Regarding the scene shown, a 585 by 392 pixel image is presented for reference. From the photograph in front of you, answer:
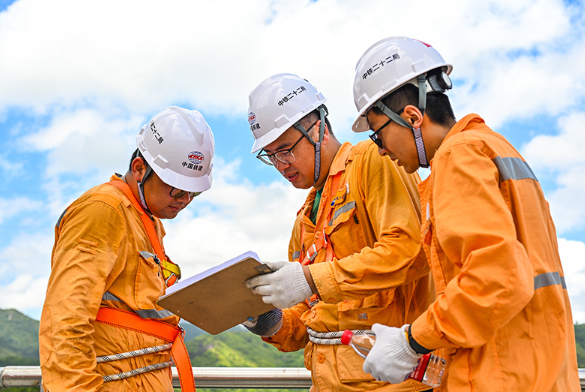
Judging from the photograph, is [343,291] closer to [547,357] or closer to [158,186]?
[547,357]

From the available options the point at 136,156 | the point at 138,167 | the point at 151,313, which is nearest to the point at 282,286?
the point at 151,313

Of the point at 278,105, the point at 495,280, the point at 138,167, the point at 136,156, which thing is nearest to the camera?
the point at 495,280

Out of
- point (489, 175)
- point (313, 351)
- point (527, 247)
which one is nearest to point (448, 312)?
point (527, 247)

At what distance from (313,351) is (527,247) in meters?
1.50

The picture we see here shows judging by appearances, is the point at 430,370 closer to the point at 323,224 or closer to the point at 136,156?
the point at 323,224

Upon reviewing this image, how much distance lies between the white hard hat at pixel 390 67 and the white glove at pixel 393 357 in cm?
111

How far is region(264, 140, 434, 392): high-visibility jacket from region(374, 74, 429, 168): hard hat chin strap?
13.0 inches

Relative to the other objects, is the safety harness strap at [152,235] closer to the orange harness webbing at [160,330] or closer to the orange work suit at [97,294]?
the orange work suit at [97,294]

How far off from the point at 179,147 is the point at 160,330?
118cm

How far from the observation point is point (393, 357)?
2.03m

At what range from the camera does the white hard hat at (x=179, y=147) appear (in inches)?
136

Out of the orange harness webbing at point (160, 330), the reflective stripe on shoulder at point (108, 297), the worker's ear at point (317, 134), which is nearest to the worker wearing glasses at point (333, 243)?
the worker's ear at point (317, 134)

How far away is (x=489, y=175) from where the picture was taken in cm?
190

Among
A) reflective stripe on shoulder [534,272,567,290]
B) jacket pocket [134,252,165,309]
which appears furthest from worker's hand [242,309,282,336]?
reflective stripe on shoulder [534,272,567,290]
